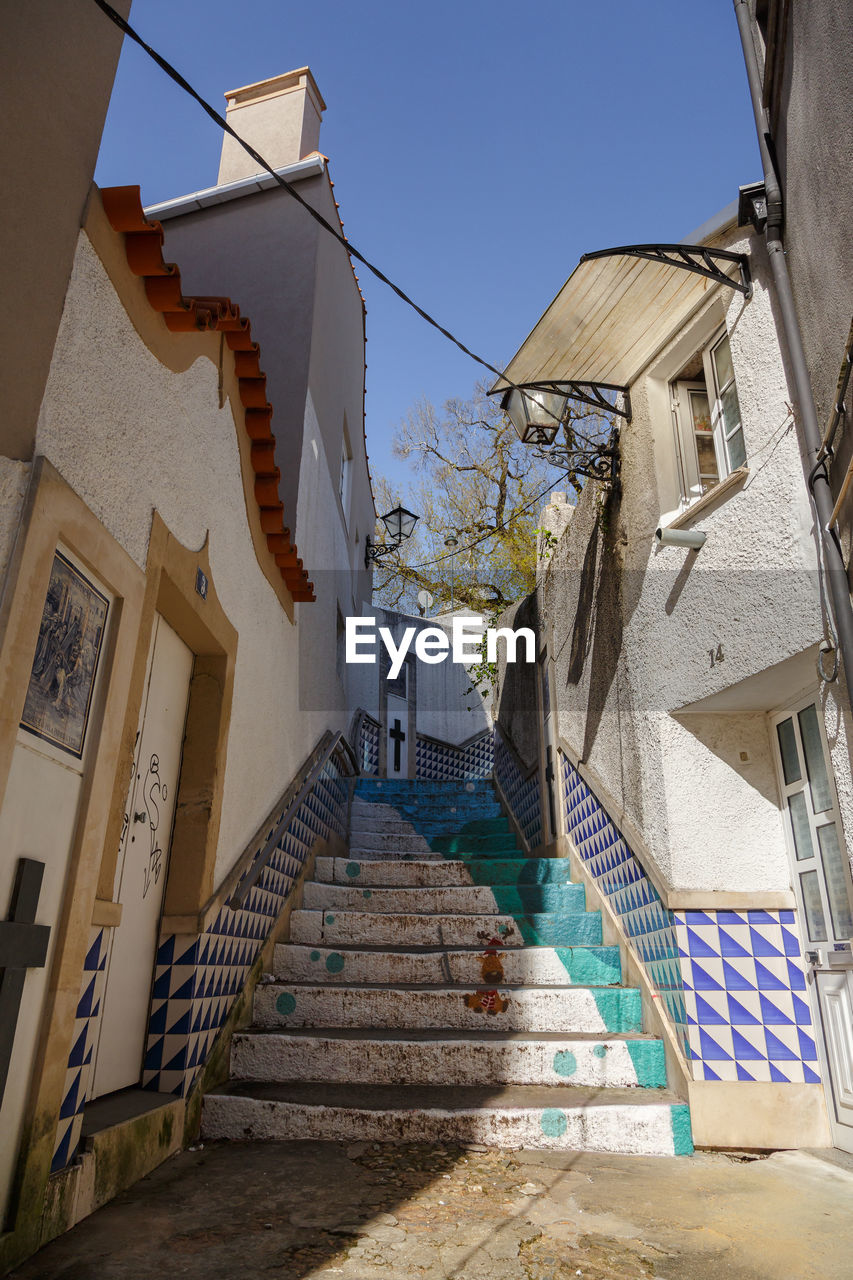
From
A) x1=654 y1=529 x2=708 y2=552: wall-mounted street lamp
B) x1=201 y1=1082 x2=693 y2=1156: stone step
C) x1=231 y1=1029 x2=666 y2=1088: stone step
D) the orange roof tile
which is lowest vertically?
x1=201 y1=1082 x2=693 y2=1156: stone step

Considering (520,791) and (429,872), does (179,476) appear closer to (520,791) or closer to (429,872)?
(429,872)

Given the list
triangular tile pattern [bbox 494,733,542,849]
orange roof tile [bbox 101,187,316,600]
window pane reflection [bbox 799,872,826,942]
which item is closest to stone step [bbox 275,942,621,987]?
window pane reflection [bbox 799,872,826,942]

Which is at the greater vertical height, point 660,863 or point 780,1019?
point 660,863

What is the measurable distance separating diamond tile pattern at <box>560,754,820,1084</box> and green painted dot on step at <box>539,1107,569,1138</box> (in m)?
0.63

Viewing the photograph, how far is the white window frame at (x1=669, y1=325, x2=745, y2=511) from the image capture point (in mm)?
4211

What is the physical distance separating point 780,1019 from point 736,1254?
1396mm

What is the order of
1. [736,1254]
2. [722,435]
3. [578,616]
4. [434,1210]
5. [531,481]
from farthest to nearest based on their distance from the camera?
[531,481] → [578,616] → [722,435] → [434,1210] → [736,1254]

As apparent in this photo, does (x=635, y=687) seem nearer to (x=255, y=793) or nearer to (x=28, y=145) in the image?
(x=255, y=793)

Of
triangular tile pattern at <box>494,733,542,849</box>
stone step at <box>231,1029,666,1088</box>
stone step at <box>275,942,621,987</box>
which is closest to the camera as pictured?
stone step at <box>231,1029,666,1088</box>

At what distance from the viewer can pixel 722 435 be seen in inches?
167

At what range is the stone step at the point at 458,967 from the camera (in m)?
4.50

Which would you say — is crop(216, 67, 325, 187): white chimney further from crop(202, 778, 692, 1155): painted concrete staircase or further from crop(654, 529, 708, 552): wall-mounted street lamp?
crop(202, 778, 692, 1155): painted concrete staircase

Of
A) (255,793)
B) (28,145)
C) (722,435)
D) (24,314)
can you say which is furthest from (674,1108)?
(28,145)

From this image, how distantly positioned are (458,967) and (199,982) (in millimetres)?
1605
